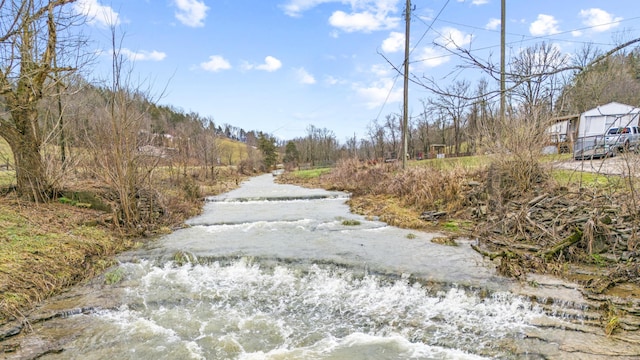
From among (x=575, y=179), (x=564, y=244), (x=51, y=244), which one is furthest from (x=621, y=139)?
(x=51, y=244)

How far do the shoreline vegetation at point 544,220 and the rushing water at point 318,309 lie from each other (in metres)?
0.52

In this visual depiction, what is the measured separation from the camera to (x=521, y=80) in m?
2.23

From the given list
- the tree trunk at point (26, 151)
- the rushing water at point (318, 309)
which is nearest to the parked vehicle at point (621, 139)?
the rushing water at point (318, 309)

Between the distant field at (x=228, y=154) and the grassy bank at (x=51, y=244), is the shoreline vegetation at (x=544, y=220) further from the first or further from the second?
the distant field at (x=228, y=154)

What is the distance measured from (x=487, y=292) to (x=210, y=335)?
418 cm

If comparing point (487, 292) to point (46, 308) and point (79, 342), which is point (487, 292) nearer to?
point (79, 342)

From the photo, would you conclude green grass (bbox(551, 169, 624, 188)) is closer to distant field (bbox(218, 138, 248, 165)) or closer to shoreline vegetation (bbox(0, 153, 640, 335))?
shoreline vegetation (bbox(0, 153, 640, 335))

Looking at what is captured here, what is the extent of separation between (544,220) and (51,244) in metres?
10.4

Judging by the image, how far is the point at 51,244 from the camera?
6.73m

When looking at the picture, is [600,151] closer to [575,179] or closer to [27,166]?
[575,179]

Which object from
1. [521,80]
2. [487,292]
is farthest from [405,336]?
[521,80]

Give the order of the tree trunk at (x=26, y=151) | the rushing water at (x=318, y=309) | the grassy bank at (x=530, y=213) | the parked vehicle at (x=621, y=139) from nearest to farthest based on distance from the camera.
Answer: the parked vehicle at (x=621, y=139) → the rushing water at (x=318, y=309) → the grassy bank at (x=530, y=213) → the tree trunk at (x=26, y=151)

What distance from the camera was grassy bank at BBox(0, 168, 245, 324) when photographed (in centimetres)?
518

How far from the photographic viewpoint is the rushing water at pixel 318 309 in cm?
415
